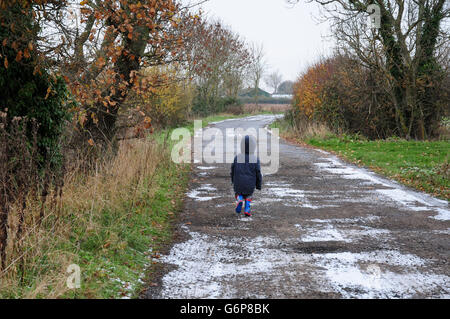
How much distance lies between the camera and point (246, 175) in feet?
25.6

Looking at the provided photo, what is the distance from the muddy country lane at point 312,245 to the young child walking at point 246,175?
0.29 metres

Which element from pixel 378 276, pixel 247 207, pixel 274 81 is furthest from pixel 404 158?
pixel 274 81

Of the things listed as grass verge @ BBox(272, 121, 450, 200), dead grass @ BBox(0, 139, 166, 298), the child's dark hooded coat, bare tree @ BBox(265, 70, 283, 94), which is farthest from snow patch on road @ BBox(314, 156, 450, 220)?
bare tree @ BBox(265, 70, 283, 94)

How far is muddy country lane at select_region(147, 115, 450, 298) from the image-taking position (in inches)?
176

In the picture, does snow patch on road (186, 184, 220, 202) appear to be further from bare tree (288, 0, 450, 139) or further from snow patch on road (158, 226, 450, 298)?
bare tree (288, 0, 450, 139)

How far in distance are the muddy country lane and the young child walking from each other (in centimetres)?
29

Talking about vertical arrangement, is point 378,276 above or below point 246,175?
below

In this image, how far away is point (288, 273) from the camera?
4.85m

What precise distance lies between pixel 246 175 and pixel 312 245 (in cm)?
225

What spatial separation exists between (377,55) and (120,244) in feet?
56.6

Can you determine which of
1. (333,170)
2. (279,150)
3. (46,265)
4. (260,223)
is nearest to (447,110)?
(279,150)

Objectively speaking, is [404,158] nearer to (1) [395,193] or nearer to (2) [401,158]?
(2) [401,158]
